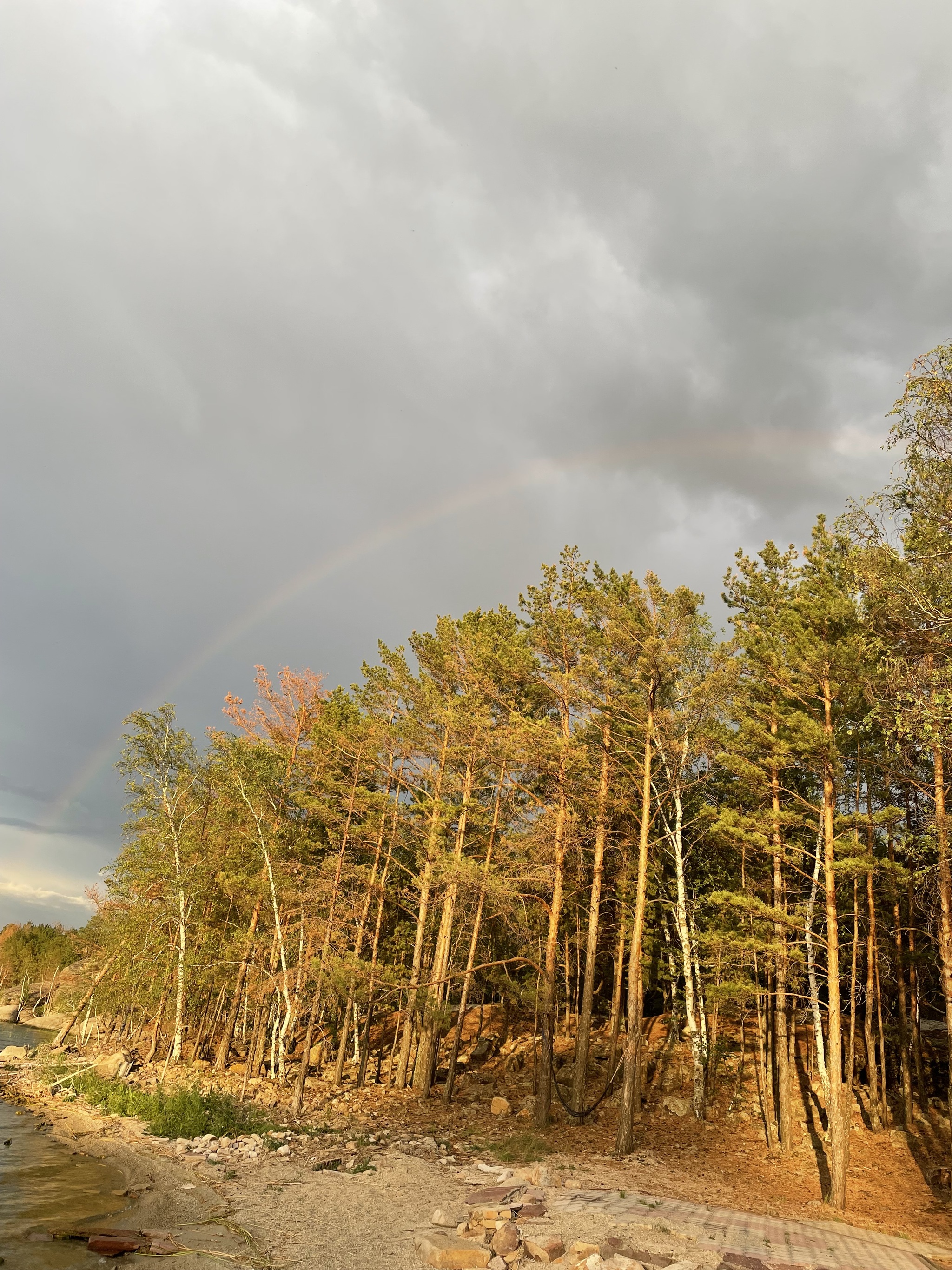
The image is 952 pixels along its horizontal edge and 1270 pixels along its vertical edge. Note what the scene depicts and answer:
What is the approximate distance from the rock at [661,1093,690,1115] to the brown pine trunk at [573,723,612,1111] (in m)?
3.17

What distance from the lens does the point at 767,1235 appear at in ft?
37.9

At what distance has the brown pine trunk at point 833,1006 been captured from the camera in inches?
569

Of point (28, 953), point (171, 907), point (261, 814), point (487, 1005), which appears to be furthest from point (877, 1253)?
point (28, 953)

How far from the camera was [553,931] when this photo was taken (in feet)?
67.2

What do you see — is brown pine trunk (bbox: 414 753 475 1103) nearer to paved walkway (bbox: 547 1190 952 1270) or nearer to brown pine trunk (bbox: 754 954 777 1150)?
brown pine trunk (bbox: 754 954 777 1150)

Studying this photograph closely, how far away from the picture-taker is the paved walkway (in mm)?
10227

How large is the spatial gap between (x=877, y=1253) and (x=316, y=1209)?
9.41 meters

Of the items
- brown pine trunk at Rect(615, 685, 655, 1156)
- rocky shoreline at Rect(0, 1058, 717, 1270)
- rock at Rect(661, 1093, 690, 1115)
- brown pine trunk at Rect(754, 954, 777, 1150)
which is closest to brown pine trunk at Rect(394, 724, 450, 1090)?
rocky shoreline at Rect(0, 1058, 717, 1270)

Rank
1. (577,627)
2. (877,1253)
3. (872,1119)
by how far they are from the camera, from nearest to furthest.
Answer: (877,1253) < (872,1119) < (577,627)

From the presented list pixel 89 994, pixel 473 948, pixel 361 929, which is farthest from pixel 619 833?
pixel 89 994

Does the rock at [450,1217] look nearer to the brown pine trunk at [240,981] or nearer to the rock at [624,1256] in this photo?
the rock at [624,1256]

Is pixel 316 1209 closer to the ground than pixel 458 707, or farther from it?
closer to the ground

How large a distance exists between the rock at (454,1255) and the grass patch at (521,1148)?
804 centimetres

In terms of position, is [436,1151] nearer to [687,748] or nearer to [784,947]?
[784,947]
